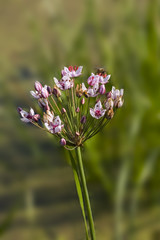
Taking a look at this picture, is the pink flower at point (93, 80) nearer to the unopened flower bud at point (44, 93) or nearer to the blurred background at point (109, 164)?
the unopened flower bud at point (44, 93)

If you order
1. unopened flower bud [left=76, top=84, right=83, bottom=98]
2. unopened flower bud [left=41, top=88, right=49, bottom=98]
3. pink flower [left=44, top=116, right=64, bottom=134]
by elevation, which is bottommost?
pink flower [left=44, top=116, right=64, bottom=134]

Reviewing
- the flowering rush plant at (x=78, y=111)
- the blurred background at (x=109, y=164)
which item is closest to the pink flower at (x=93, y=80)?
the flowering rush plant at (x=78, y=111)

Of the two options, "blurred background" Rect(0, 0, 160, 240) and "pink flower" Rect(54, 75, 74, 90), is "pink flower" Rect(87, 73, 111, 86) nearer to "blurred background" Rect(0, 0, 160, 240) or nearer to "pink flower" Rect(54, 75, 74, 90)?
"pink flower" Rect(54, 75, 74, 90)

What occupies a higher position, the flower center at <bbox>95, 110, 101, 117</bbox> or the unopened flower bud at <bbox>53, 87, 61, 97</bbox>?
the unopened flower bud at <bbox>53, 87, 61, 97</bbox>

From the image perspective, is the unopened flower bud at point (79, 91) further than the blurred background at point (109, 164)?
No

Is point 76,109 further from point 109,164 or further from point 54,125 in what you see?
point 109,164

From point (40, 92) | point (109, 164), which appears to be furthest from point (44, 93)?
point (109, 164)

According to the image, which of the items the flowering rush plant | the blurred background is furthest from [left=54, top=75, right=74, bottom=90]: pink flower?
the blurred background

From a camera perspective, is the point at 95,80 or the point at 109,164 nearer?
the point at 95,80
